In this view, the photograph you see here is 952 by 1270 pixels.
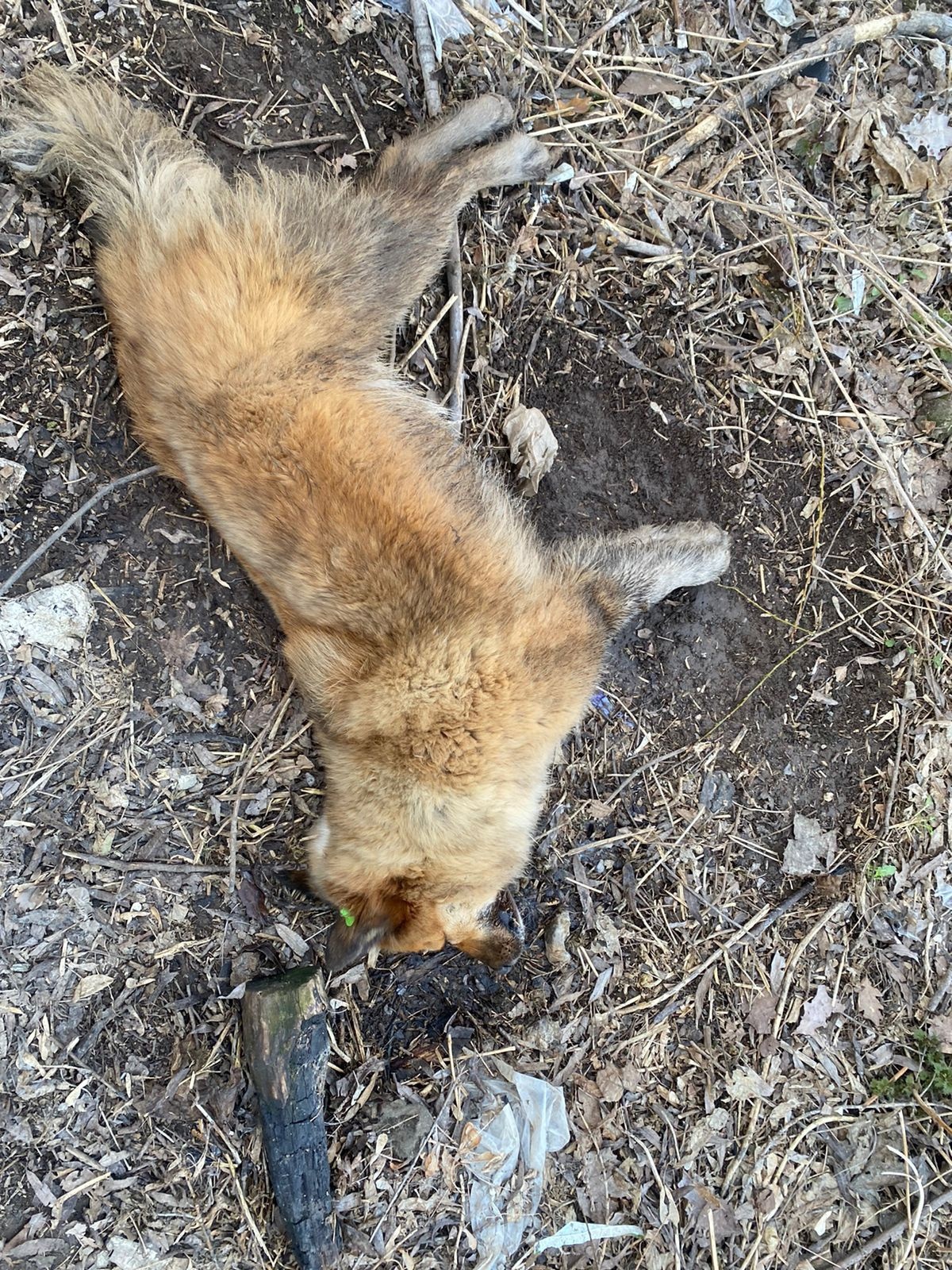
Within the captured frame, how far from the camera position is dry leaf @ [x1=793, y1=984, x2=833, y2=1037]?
4.36 meters

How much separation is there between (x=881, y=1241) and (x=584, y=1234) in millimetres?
1603

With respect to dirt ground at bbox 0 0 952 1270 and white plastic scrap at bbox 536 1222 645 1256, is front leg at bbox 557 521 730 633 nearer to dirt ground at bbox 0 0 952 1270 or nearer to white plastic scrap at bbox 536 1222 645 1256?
dirt ground at bbox 0 0 952 1270

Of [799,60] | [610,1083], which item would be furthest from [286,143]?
[610,1083]

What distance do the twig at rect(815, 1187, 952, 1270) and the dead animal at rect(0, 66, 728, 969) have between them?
8.57 feet

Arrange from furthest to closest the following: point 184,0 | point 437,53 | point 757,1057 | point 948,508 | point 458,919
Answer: point 948,508, point 757,1057, point 437,53, point 184,0, point 458,919

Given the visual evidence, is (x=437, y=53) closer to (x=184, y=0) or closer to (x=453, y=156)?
(x=453, y=156)

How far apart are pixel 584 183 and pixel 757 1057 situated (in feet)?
15.7

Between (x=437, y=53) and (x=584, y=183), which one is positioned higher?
(x=437, y=53)

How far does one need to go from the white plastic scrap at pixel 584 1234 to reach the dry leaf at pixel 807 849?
2007 mm

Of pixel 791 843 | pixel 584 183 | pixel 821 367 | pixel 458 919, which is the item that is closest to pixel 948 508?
pixel 821 367

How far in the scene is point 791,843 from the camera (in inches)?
175

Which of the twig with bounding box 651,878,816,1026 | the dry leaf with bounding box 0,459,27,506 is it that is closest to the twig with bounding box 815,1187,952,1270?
the twig with bounding box 651,878,816,1026

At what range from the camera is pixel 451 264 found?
408 centimetres

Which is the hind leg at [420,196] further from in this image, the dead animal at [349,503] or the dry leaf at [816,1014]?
the dry leaf at [816,1014]
